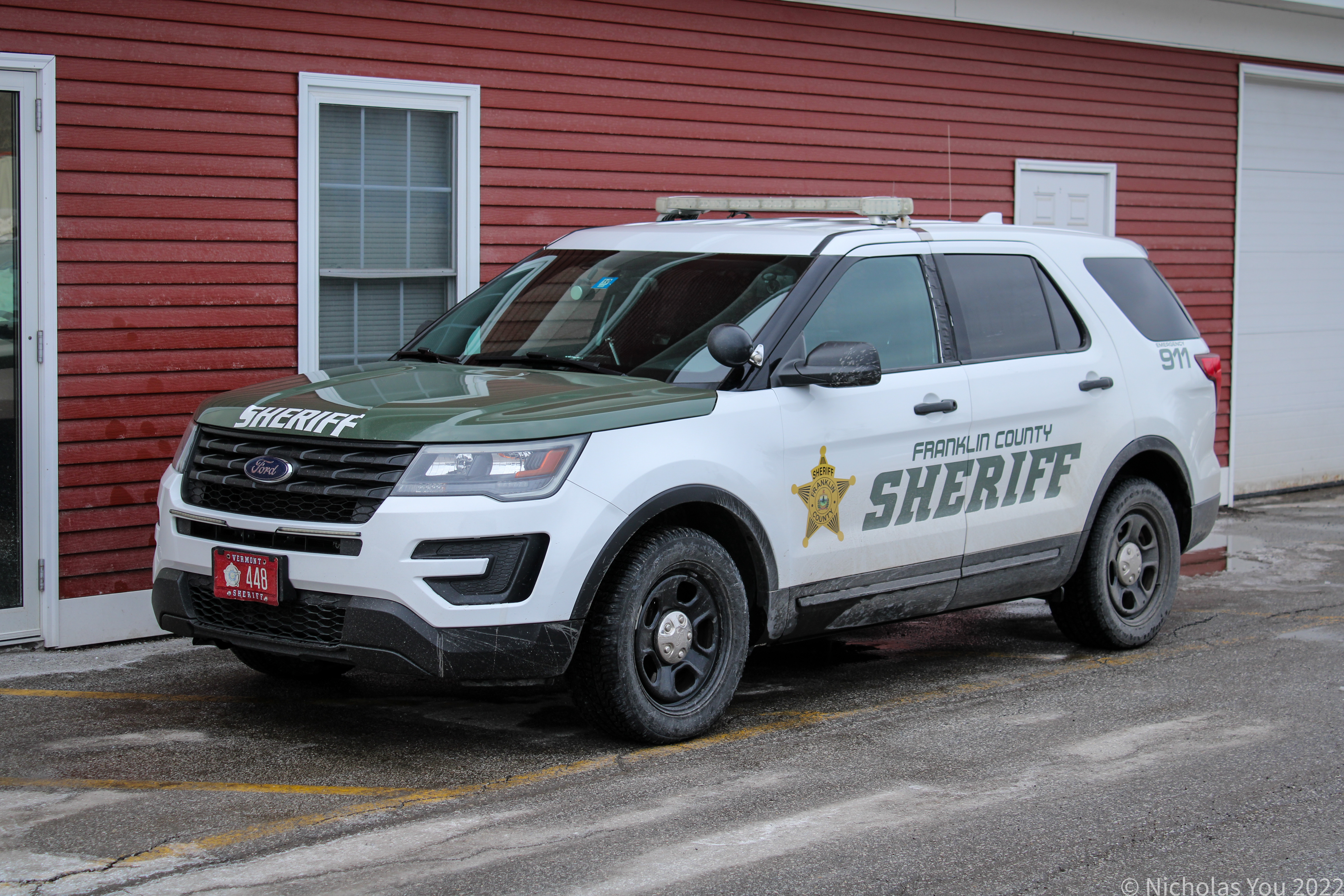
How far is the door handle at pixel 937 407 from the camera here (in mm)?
6219

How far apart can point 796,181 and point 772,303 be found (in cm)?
461

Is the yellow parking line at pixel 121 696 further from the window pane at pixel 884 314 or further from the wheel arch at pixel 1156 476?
the wheel arch at pixel 1156 476

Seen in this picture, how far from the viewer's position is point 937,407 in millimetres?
6262

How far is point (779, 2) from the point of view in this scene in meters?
10.2

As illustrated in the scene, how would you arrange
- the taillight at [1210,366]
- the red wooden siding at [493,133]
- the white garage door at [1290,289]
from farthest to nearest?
the white garage door at [1290,289] < the taillight at [1210,366] < the red wooden siding at [493,133]

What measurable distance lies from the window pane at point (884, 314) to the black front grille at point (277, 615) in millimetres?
2116

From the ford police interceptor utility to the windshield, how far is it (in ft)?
0.05

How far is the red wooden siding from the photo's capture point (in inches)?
293

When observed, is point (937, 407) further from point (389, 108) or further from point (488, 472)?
point (389, 108)

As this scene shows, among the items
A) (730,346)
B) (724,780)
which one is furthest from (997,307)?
(724,780)

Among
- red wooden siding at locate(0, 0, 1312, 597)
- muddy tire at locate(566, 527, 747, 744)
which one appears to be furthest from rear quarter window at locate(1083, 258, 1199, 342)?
red wooden siding at locate(0, 0, 1312, 597)

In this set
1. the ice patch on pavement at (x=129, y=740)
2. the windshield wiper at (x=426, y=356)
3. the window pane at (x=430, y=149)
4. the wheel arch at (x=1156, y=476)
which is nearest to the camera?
the ice patch on pavement at (x=129, y=740)

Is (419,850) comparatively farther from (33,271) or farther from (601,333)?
(33,271)

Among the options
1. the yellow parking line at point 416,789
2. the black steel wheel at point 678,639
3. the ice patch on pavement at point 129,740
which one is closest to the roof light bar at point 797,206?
the black steel wheel at point 678,639
